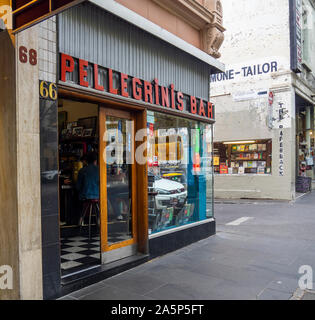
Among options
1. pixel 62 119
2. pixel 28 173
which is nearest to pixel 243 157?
pixel 62 119

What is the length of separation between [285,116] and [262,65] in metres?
2.66

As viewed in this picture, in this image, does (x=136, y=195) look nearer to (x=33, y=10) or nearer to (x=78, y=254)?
(x=78, y=254)

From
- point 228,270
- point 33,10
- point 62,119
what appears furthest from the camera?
point 62,119

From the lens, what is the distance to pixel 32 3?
10.4ft

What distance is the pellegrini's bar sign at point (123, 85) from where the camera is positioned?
14.9ft

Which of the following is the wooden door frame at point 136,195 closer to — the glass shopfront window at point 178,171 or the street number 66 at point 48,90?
the glass shopfront window at point 178,171

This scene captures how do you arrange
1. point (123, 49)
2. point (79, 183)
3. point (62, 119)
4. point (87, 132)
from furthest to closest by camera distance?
point (62, 119) → point (87, 132) → point (79, 183) → point (123, 49)

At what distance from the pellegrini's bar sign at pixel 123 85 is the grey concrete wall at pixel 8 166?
0.73 m

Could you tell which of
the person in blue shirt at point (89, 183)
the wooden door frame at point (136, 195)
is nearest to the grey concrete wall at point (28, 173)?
the wooden door frame at point (136, 195)

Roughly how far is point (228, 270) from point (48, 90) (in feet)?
12.8

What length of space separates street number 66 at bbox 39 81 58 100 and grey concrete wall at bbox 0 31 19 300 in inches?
15.0

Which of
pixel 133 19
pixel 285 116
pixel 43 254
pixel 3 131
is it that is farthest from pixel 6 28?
pixel 285 116

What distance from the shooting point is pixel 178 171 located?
7.33 metres
